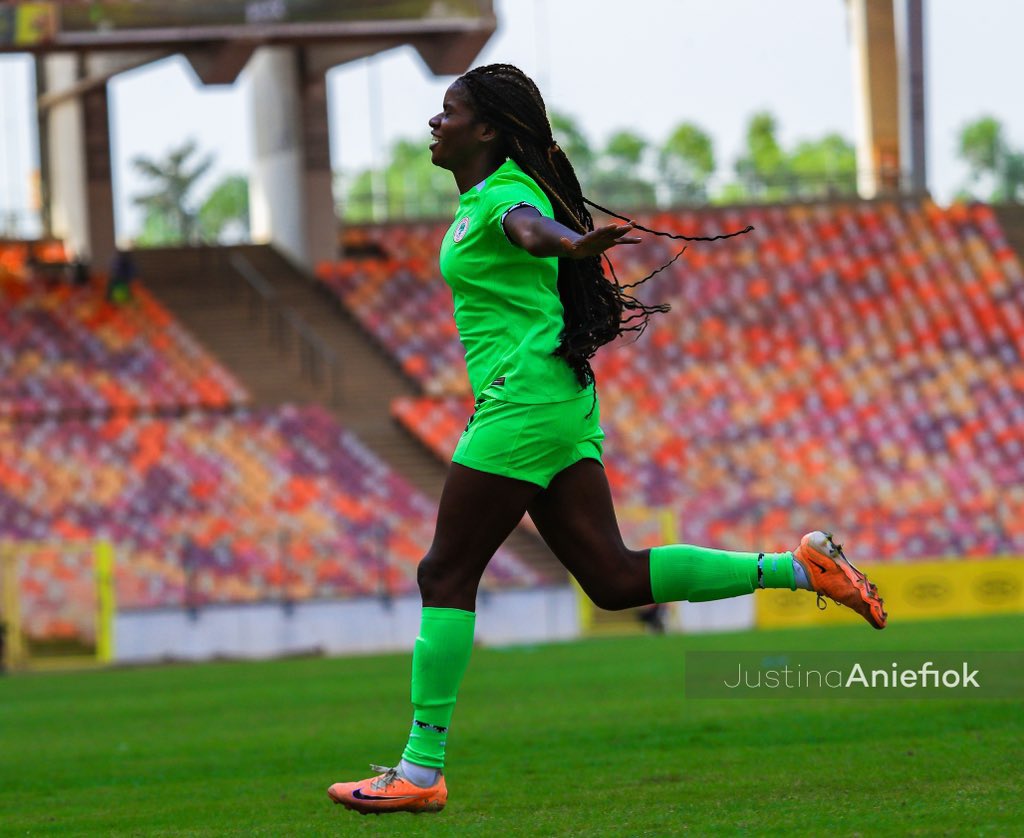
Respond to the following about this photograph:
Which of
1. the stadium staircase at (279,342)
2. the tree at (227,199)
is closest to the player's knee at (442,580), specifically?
the stadium staircase at (279,342)

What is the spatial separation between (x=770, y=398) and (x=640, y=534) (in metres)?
5.73

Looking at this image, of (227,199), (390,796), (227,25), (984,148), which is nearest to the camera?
(390,796)

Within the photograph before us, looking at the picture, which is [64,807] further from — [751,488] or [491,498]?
[751,488]

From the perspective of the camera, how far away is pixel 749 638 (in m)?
19.6

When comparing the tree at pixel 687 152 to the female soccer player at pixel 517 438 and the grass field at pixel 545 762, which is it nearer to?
the grass field at pixel 545 762

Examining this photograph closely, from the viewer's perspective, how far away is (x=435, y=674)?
231 inches

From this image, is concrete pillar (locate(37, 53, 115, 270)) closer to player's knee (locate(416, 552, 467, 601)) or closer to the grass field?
the grass field

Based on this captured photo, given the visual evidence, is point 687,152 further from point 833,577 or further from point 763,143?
point 833,577

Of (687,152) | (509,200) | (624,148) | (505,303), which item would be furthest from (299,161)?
(624,148)

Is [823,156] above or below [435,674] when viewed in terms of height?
above

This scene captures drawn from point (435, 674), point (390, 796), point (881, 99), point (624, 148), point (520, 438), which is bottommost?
point (390, 796)

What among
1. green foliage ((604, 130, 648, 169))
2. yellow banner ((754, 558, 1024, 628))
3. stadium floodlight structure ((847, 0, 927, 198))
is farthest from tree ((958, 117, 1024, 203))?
yellow banner ((754, 558, 1024, 628))

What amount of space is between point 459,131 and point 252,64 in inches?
1168

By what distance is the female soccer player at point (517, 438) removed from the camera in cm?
578
